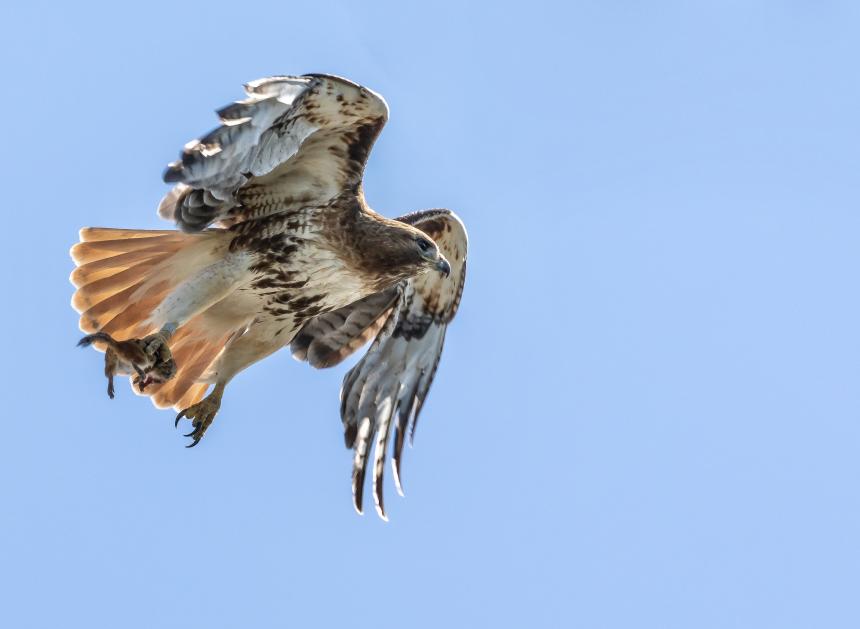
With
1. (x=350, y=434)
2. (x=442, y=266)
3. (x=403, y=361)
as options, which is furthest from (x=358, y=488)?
(x=442, y=266)

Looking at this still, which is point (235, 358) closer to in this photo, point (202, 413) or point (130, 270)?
point (202, 413)

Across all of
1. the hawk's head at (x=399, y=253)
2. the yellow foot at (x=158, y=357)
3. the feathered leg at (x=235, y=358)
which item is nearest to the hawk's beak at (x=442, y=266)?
the hawk's head at (x=399, y=253)

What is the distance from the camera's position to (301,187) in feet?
33.2

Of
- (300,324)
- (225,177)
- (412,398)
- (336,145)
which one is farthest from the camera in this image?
(412,398)

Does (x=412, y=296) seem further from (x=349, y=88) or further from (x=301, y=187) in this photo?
(x=349, y=88)

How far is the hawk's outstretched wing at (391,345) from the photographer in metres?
11.2

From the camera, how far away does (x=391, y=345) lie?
37.9ft

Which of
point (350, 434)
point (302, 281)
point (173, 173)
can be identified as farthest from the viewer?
point (350, 434)

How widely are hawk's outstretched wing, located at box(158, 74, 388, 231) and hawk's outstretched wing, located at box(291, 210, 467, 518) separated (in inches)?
43.5

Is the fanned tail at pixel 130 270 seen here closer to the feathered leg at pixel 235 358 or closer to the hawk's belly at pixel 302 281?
the hawk's belly at pixel 302 281

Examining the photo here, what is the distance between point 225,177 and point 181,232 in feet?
4.02

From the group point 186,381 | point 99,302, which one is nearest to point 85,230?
point 99,302

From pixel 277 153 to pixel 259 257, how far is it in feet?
3.60

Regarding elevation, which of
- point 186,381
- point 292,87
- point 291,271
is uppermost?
point 292,87
